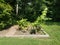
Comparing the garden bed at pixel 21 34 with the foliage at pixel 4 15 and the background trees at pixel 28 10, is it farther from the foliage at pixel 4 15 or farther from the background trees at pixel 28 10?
the background trees at pixel 28 10

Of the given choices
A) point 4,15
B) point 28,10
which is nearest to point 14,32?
point 4,15

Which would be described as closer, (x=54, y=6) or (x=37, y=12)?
(x=37, y=12)

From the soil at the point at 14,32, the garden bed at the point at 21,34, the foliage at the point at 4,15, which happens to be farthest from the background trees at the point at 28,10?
the garden bed at the point at 21,34

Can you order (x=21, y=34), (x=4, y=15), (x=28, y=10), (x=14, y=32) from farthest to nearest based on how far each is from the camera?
(x=28, y=10) → (x=4, y=15) → (x=14, y=32) → (x=21, y=34)

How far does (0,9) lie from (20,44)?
3102 millimetres

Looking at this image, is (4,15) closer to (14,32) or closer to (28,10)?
(14,32)

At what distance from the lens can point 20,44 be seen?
9.20m

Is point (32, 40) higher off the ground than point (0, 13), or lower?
lower

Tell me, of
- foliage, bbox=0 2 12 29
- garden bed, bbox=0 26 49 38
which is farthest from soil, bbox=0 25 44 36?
foliage, bbox=0 2 12 29

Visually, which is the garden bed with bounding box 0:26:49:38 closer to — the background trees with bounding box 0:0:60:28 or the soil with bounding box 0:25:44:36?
the soil with bounding box 0:25:44:36

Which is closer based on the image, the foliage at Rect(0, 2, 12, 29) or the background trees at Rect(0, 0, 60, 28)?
the foliage at Rect(0, 2, 12, 29)

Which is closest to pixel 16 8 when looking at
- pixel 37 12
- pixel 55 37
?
pixel 37 12

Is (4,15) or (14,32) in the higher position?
(4,15)

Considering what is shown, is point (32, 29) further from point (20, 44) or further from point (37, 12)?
point (37, 12)
